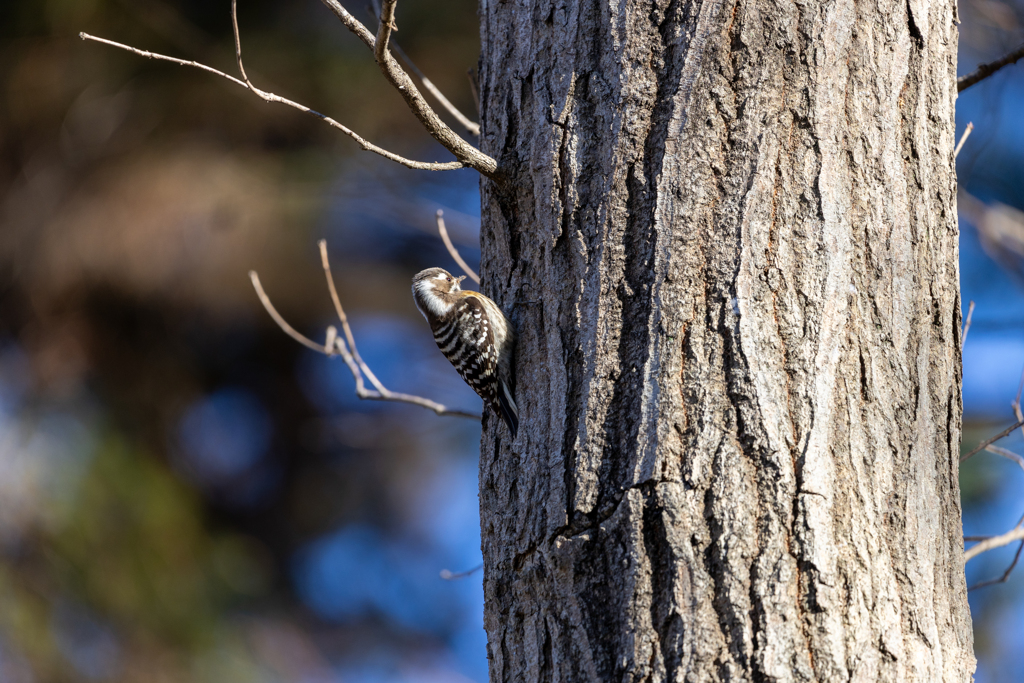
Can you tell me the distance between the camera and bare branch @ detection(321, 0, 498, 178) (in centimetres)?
177

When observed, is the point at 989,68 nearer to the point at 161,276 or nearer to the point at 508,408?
the point at 508,408

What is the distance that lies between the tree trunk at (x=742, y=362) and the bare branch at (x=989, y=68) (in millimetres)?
477

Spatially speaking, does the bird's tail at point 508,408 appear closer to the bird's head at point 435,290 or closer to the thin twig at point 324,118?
the thin twig at point 324,118

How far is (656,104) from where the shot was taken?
74.5 inches

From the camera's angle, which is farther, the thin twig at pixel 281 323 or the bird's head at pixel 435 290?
the bird's head at pixel 435 290

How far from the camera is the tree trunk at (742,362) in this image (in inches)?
63.9

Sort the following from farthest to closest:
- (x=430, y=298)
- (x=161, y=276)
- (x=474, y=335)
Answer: (x=161, y=276) < (x=430, y=298) < (x=474, y=335)

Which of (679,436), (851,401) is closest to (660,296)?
(679,436)

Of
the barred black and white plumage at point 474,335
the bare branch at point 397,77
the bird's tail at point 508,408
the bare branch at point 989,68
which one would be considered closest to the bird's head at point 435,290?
the barred black and white plumage at point 474,335

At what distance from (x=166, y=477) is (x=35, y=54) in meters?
4.13

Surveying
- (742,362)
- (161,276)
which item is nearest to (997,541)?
(742,362)

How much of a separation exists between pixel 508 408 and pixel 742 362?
731 millimetres

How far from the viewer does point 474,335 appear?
310cm

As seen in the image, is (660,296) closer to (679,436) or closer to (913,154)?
(679,436)
